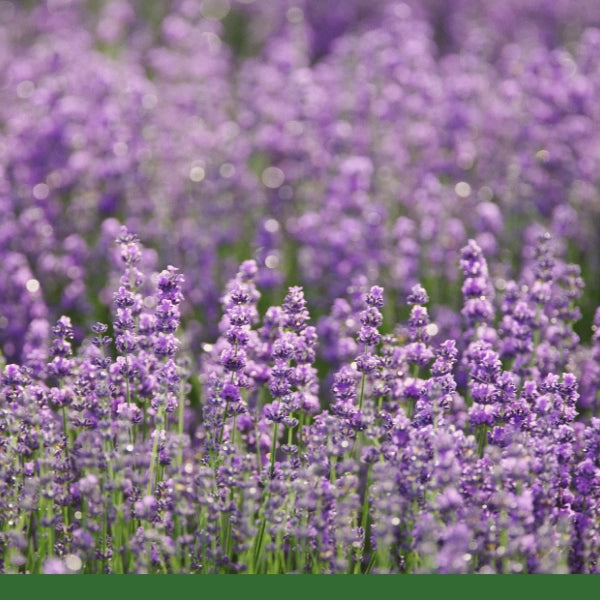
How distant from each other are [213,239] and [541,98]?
2.38 meters

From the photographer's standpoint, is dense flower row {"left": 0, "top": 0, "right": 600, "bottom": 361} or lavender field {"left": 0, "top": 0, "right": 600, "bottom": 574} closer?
lavender field {"left": 0, "top": 0, "right": 600, "bottom": 574}

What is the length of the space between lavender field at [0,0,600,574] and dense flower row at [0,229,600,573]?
1 centimetres

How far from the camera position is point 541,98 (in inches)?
236

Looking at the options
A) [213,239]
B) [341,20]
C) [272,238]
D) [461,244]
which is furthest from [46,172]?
[341,20]

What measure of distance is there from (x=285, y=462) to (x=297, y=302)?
1.81 ft

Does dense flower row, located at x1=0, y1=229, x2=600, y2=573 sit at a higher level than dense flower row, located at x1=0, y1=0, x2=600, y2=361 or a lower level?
lower

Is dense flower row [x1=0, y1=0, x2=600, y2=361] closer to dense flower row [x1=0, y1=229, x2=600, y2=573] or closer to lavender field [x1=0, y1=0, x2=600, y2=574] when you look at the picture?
lavender field [x1=0, y1=0, x2=600, y2=574]

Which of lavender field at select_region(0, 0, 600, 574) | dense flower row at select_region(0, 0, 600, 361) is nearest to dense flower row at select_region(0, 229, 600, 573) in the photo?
lavender field at select_region(0, 0, 600, 574)

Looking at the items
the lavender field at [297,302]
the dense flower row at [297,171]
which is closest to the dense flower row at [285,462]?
the lavender field at [297,302]

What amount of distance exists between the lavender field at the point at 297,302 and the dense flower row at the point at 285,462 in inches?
0.6

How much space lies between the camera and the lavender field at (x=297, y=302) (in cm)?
271

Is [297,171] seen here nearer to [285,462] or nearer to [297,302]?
[297,302]

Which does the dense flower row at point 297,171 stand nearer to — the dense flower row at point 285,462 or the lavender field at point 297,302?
the lavender field at point 297,302

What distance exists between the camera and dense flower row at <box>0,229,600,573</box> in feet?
8.52
